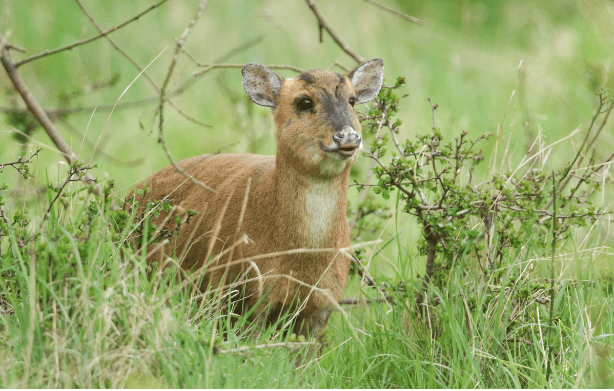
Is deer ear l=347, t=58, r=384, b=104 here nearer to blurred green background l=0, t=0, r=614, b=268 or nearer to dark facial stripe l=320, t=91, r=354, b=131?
dark facial stripe l=320, t=91, r=354, b=131

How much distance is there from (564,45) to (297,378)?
291 inches

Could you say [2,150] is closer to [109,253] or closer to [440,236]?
[109,253]

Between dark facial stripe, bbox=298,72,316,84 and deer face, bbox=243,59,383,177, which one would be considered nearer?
deer face, bbox=243,59,383,177

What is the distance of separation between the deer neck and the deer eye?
338 mm

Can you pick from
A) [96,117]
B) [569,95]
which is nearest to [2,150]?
[96,117]

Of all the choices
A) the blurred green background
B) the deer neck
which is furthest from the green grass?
the deer neck

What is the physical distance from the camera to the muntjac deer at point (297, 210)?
13.4 ft

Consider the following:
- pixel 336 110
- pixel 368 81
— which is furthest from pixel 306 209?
pixel 368 81

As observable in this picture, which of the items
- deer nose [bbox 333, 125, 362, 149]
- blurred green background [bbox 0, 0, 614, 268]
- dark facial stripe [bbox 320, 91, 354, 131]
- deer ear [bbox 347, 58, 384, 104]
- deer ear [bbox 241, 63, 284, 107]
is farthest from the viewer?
blurred green background [bbox 0, 0, 614, 268]

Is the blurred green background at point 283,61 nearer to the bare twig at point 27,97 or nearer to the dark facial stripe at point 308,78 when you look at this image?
the bare twig at point 27,97

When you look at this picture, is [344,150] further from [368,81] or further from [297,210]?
[368,81]

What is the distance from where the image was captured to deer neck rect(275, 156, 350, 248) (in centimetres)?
418

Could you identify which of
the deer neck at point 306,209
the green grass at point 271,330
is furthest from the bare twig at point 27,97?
the deer neck at point 306,209

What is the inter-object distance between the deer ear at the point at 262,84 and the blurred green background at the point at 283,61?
2824 mm
